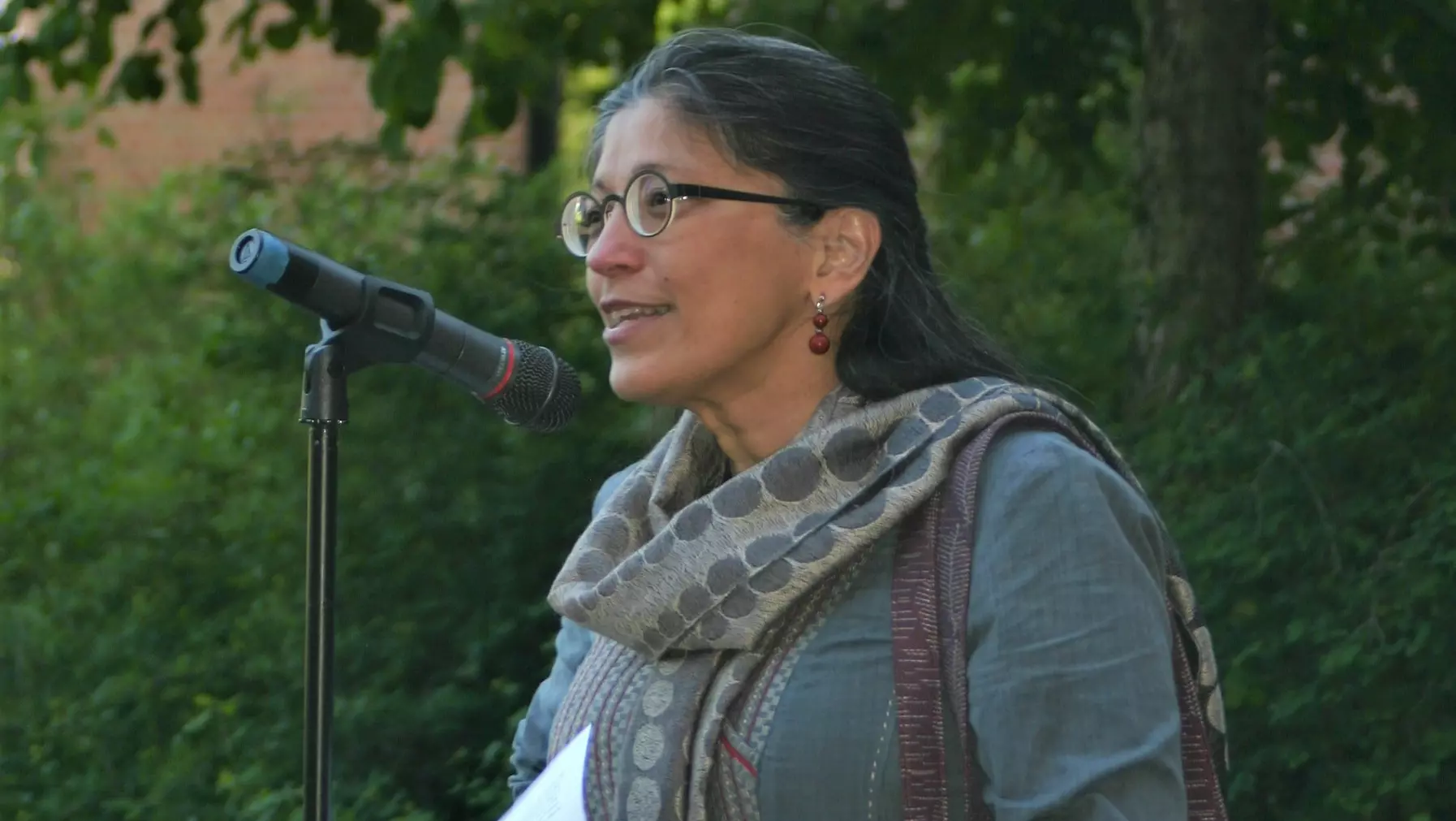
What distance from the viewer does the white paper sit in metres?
2.29

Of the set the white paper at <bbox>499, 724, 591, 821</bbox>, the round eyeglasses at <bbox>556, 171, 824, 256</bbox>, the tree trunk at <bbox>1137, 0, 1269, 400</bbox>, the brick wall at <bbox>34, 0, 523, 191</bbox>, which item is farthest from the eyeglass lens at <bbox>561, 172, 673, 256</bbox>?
the brick wall at <bbox>34, 0, 523, 191</bbox>

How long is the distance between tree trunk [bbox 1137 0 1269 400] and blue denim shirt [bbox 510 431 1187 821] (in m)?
2.95

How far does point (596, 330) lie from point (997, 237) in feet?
5.50

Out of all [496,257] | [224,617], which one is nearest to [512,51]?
[496,257]

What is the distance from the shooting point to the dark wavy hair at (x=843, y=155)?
242cm

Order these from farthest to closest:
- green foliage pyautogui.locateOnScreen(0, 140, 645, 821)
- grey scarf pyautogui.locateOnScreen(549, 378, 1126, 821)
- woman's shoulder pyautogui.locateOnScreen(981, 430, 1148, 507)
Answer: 1. green foliage pyautogui.locateOnScreen(0, 140, 645, 821)
2. grey scarf pyautogui.locateOnScreen(549, 378, 1126, 821)
3. woman's shoulder pyautogui.locateOnScreen(981, 430, 1148, 507)

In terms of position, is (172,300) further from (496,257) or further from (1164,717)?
(1164,717)

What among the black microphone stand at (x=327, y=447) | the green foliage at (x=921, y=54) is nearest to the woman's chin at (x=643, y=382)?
the black microphone stand at (x=327, y=447)

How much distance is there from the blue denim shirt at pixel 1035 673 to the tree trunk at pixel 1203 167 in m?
2.95

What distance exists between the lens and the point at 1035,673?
1986mm

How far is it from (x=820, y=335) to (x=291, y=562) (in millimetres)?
2981

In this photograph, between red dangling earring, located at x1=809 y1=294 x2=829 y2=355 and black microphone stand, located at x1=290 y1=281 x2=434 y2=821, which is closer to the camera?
black microphone stand, located at x1=290 y1=281 x2=434 y2=821

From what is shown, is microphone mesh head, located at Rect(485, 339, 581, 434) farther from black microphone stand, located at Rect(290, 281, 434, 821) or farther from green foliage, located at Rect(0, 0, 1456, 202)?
green foliage, located at Rect(0, 0, 1456, 202)

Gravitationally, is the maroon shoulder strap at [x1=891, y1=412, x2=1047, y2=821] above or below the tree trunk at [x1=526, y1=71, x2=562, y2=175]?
below
